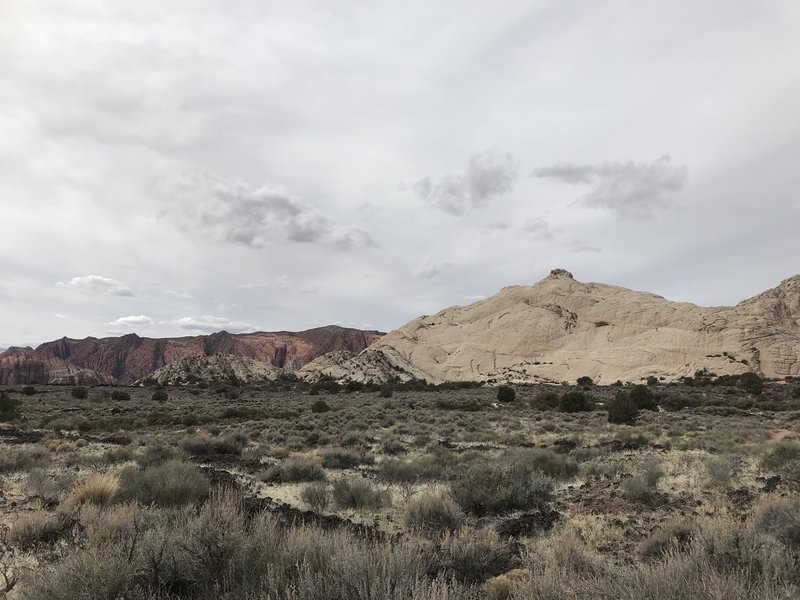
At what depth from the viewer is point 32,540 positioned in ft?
20.1

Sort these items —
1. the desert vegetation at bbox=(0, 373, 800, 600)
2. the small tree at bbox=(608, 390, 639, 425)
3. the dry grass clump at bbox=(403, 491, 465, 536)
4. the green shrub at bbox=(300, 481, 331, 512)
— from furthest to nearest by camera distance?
1. the small tree at bbox=(608, 390, 639, 425)
2. the green shrub at bbox=(300, 481, 331, 512)
3. the dry grass clump at bbox=(403, 491, 465, 536)
4. the desert vegetation at bbox=(0, 373, 800, 600)

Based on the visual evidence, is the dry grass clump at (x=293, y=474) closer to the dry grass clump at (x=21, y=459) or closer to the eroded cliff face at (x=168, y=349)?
the dry grass clump at (x=21, y=459)

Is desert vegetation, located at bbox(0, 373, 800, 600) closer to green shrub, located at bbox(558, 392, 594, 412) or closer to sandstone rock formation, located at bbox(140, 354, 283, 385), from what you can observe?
green shrub, located at bbox(558, 392, 594, 412)

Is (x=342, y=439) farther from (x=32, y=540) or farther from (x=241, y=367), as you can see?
(x=241, y=367)

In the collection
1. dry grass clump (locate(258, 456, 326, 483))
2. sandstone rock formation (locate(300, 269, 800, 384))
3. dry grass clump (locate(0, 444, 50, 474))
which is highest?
sandstone rock formation (locate(300, 269, 800, 384))

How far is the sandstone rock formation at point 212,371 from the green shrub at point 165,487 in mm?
68254

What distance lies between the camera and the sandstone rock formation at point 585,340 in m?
69.4

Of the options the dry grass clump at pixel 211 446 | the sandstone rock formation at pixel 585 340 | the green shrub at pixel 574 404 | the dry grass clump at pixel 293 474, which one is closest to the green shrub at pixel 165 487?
the dry grass clump at pixel 293 474

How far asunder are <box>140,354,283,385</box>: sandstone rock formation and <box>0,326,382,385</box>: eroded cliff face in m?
57.3

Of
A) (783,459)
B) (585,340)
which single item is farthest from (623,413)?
(585,340)

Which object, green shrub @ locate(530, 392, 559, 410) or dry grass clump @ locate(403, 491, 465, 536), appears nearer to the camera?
dry grass clump @ locate(403, 491, 465, 536)

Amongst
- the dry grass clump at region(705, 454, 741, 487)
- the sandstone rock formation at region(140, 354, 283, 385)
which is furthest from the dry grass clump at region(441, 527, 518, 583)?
the sandstone rock formation at region(140, 354, 283, 385)

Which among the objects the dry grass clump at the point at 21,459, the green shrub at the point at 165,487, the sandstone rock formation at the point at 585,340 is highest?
the sandstone rock formation at the point at 585,340

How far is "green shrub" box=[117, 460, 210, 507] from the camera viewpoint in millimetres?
8078
